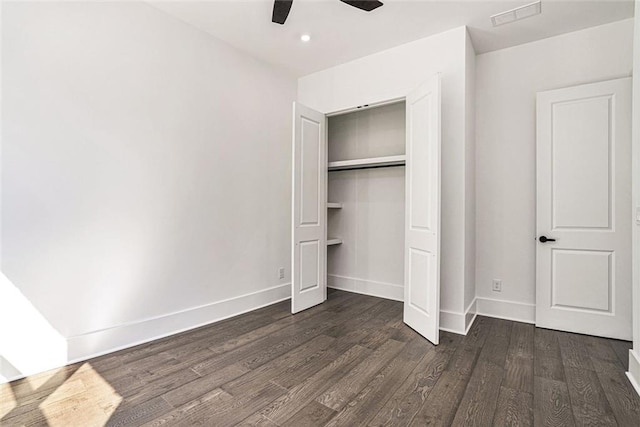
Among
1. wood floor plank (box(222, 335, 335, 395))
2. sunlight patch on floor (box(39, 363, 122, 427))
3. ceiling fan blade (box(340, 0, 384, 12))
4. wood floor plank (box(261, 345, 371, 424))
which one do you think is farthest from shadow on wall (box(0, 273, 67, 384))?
ceiling fan blade (box(340, 0, 384, 12))

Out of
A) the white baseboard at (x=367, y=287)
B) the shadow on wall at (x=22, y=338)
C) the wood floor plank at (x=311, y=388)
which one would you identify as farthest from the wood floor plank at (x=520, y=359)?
the shadow on wall at (x=22, y=338)

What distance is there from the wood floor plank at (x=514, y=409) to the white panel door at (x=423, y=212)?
774mm

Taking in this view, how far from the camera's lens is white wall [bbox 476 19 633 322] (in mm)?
3242

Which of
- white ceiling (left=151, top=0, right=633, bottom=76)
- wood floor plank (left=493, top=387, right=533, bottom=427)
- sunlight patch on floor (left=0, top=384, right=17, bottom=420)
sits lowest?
wood floor plank (left=493, top=387, right=533, bottom=427)

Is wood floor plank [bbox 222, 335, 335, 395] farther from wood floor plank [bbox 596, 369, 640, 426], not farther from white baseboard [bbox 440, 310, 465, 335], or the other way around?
wood floor plank [bbox 596, 369, 640, 426]

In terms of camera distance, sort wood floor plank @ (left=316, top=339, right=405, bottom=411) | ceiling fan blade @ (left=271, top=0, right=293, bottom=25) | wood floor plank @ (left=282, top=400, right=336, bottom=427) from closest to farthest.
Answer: wood floor plank @ (left=282, top=400, right=336, bottom=427), wood floor plank @ (left=316, top=339, right=405, bottom=411), ceiling fan blade @ (left=271, top=0, right=293, bottom=25)

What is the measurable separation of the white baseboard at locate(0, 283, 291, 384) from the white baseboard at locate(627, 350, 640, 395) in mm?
3199

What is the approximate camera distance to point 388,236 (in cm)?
422

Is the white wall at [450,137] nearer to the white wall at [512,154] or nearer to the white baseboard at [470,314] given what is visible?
the white baseboard at [470,314]

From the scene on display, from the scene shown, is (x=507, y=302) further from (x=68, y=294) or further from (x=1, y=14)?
(x=1, y=14)

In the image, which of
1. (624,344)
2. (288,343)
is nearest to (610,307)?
(624,344)

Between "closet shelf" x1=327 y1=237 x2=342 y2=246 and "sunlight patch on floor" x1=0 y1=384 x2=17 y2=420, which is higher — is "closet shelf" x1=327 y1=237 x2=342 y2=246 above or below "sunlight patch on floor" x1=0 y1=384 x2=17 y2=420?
above

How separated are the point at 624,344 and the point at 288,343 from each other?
2.92 m

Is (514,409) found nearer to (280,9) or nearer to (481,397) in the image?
(481,397)
